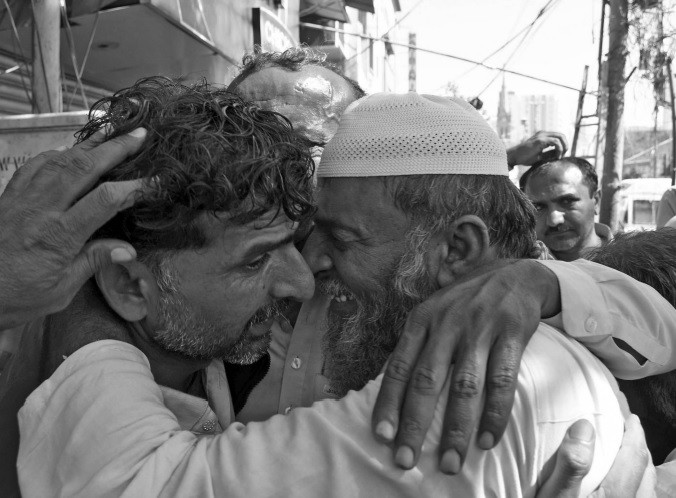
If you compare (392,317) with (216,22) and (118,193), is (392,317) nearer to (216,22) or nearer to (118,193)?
(118,193)

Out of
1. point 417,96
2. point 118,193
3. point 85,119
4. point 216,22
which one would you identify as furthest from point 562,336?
point 216,22

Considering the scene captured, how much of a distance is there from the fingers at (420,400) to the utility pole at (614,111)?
30.4 ft

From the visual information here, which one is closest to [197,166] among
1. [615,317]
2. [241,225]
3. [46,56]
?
[241,225]

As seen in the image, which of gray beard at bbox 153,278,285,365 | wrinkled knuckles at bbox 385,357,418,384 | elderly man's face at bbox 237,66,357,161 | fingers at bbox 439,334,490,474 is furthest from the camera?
elderly man's face at bbox 237,66,357,161

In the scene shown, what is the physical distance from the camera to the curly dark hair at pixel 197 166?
169 centimetres

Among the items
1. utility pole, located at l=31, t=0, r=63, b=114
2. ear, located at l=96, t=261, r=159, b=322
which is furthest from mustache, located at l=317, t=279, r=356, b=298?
utility pole, located at l=31, t=0, r=63, b=114

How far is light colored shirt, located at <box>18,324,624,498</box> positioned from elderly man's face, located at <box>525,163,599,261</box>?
14.8 ft

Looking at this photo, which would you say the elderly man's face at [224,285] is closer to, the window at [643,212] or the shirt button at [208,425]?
the shirt button at [208,425]

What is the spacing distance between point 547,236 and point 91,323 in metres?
4.74

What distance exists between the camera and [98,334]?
1649 mm

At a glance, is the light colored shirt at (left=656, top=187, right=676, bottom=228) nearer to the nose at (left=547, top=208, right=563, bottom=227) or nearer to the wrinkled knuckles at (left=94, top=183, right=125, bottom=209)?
the nose at (left=547, top=208, right=563, bottom=227)

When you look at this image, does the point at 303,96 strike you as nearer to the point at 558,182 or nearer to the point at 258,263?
the point at 258,263

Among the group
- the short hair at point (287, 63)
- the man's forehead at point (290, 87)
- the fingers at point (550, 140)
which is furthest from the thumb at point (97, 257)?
the fingers at point (550, 140)

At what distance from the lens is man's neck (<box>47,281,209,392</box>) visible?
160 centimetres
